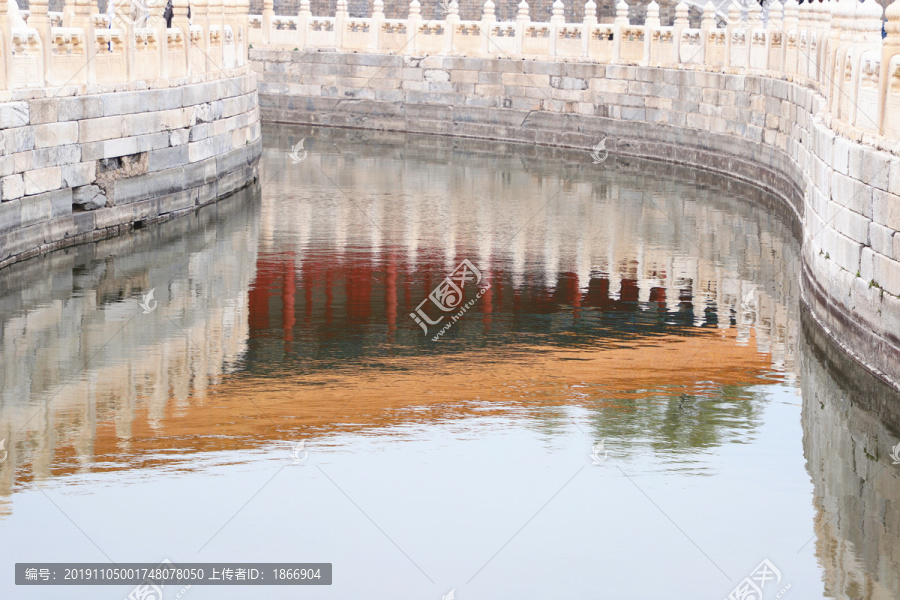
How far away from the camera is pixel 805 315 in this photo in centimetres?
1222

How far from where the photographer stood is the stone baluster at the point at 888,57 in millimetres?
10156

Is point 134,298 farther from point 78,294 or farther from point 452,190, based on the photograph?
point 452,190

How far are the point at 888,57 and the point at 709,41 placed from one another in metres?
13.0

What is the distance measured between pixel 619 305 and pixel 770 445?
400 cm

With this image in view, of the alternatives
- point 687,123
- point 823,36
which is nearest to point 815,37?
point 823,36

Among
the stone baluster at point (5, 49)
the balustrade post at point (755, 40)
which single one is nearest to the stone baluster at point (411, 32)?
the balustrade post at point (755, 40)

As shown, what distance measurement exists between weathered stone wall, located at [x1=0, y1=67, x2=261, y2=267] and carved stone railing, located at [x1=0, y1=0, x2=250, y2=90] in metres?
0.18

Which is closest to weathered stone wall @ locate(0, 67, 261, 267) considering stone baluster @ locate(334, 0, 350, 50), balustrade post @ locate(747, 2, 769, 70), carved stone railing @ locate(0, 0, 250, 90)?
carved stone railing @ locate(0, 0, 250, 90)

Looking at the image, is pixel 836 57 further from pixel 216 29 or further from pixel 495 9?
pixel 495 9

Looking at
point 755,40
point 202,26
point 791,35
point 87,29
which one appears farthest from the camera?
point 755,40

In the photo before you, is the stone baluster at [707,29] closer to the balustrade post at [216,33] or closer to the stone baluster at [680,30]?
the stone baluster at [680,30]

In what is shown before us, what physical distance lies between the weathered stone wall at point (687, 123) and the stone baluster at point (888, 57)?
298 millimetres

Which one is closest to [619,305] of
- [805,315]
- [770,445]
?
[805,315]

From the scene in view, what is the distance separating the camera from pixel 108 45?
16.5m
